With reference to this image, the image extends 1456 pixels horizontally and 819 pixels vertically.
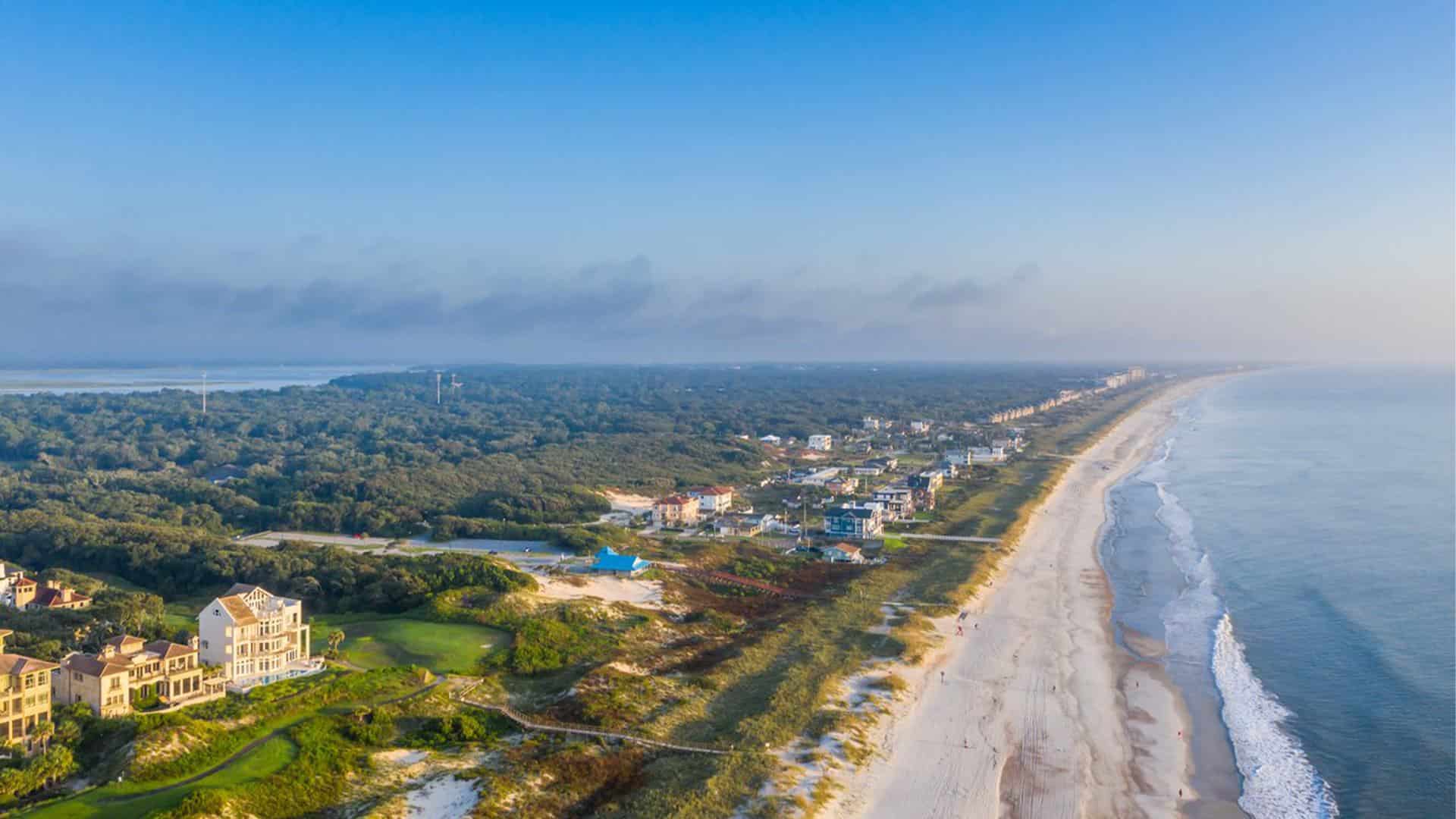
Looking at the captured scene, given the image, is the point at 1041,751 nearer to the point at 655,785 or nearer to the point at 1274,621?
the point at 655,785

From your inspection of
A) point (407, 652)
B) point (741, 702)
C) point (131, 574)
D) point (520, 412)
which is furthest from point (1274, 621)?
point (520, 412)

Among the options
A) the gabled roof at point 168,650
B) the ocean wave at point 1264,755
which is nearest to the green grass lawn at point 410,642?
the gabled roof at point 168,650

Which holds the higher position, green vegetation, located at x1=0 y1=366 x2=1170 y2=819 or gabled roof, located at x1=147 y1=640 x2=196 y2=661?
gabled roof, located at x1=147 y1=640 x2=196 y2=661

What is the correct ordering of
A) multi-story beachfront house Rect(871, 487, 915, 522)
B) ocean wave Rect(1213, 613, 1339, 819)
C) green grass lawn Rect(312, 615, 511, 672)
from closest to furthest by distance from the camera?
ocean wave Rect(1213, 613, 1339, 819)
green grass lawn Rect(312, 615, 511, 672)
multi-story beachfront house Rect(871, 487, 915, 522)

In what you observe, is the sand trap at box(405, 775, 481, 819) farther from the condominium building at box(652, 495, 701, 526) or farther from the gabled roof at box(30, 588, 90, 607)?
the condominium building at box(652, 495, 701, 526)

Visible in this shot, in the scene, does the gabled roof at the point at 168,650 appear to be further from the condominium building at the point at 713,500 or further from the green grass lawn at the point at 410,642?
the condominium building at the point at 713,500

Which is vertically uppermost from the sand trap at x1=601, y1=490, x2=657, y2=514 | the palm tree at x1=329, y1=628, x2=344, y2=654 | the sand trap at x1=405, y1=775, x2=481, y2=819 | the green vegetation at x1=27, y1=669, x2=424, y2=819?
the green vegetation at x1=27, y1=669, x2=424, y2=819

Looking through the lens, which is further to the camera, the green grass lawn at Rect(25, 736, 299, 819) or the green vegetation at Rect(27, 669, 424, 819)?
the green vegetation at Rect(27, 669, 424, 819)

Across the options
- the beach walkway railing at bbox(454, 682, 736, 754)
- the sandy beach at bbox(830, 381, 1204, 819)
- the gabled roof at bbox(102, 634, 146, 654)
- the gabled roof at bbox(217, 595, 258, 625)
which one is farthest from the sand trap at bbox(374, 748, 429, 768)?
the sandy beach at bbox(830, 381, 1204, 819)
